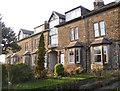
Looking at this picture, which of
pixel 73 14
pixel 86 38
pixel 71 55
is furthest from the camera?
pixel 73 14

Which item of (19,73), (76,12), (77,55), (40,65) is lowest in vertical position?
(19,73)

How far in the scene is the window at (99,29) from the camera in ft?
84.5

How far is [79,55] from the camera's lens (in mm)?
28188

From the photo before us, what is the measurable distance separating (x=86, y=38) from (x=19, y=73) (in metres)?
11.6

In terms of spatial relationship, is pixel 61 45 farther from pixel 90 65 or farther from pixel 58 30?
pixel 90 65

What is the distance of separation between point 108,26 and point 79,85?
37.3 ft

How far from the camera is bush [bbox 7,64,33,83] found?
19.0 meters

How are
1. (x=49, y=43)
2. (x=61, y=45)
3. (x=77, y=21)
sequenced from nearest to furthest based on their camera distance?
(x=77, y=21)
(x=61, y=45)
(x=49, y=43)

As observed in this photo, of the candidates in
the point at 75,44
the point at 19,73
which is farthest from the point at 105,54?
the point at 19,73

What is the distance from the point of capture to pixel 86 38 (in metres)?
27.8

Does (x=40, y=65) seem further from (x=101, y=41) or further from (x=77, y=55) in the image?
(x=101, y=41)

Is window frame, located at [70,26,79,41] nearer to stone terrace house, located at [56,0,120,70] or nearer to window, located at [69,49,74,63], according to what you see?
stone terrace house, located at [56,0,120,70]

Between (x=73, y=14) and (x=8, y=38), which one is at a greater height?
(x=73, y=14)

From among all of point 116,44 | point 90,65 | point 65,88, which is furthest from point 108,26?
point 65,88
